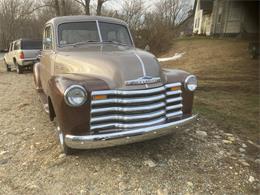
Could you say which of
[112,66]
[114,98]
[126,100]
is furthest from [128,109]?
[112,66]

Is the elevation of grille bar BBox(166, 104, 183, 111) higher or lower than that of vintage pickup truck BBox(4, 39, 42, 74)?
higher

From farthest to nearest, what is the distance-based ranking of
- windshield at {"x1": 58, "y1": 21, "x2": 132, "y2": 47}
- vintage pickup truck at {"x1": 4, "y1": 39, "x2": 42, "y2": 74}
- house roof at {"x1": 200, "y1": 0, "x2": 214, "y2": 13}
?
house roof at {"x1": 200, "y1": 0, "x2": 214, "y2": 13} → vintage pickup truck at {"x1": 4, "y1": 39, "x2": 42, "y2": 74} → windshield at {"x1": 58, "y1": 21, "x2": 132, "y2": 47}

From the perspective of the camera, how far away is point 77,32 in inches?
185

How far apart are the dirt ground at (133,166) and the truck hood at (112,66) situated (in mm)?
1129

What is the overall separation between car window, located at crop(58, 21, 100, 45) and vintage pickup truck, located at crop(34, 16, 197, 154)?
19.7 inches

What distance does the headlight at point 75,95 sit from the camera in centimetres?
307

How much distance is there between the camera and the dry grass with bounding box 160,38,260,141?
545cm

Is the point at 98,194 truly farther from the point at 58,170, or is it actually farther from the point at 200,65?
the point at 200,65

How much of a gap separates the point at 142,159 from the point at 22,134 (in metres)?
2.30

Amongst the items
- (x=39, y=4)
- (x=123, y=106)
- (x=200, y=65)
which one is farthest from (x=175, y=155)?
(x=39, y=4)

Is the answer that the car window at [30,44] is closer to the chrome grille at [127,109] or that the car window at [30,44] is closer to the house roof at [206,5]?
the chrome grille at [127,109]

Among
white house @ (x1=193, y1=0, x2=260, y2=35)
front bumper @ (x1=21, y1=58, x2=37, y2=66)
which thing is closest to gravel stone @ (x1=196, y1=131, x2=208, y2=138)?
front bumper @ (x1=21, y1=58, x2=37, y2=66)

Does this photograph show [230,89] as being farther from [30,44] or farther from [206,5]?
[206,5]

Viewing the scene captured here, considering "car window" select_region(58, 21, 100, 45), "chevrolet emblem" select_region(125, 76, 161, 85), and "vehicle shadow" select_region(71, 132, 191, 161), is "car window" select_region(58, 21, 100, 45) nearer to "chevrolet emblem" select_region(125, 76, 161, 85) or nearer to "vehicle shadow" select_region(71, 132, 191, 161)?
"chevrolet emblem" select_region(125, 76, 161, 85)
